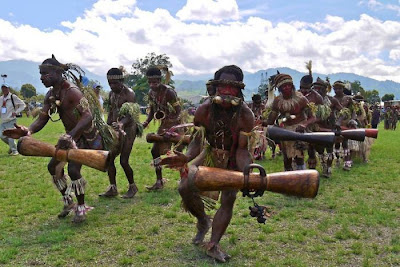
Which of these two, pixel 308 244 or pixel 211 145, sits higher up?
pixel 211 145

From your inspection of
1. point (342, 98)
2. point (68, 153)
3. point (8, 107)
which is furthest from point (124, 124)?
point (8, 107)

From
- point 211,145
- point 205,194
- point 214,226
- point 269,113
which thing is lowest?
point 214,226

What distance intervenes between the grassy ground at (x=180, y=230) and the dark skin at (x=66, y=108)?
79cm

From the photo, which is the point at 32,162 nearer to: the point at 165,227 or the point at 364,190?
the point at 165,227

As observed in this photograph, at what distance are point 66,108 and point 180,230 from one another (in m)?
2.22

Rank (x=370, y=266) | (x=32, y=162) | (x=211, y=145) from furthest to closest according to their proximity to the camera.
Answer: (x=32, y=162) → (x=211, y=145) → (x=370, y=266)

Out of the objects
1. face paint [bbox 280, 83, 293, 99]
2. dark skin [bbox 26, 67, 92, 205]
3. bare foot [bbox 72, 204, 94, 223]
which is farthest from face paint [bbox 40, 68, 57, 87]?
face paint [bbox 280, 83, 293, 99]

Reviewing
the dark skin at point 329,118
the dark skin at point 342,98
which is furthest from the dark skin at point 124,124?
the dark skin at point 342,98

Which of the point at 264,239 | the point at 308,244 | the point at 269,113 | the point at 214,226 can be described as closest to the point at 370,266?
the point at 308,244

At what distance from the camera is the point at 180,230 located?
5.00 metres

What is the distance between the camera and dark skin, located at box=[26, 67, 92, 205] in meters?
5.12

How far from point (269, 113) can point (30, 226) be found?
437 cm

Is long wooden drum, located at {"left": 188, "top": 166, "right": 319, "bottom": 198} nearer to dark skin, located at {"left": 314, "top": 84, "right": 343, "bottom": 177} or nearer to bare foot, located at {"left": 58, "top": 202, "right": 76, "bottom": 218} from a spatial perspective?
bare foot, located at {"left": 58, "top": 202, "right": 76, "bottom": 218}

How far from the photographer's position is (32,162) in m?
10.1
